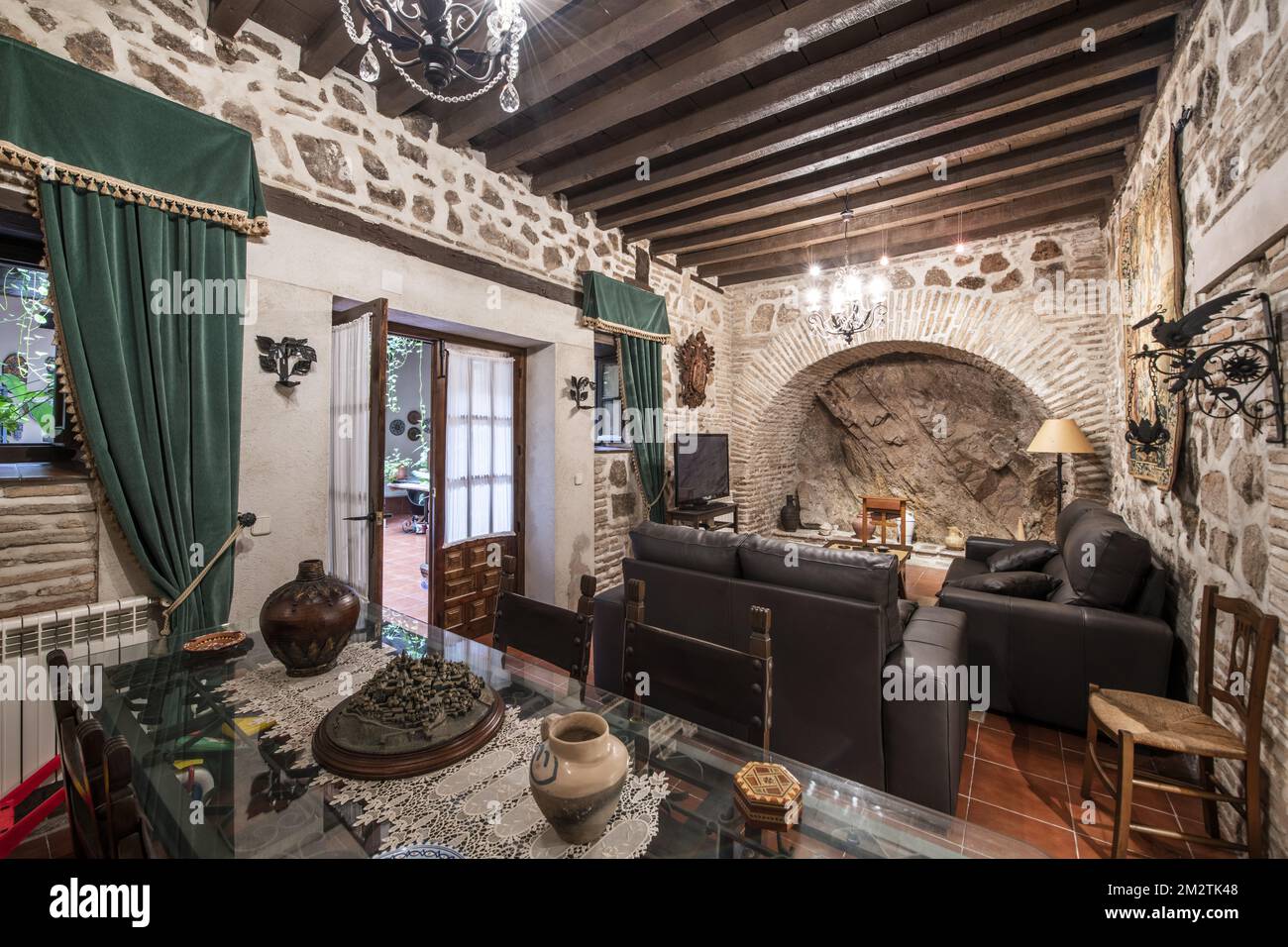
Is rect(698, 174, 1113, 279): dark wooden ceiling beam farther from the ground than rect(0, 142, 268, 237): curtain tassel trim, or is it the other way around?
rect(698, 174, 1113, 279): dark wooden ceiling beam

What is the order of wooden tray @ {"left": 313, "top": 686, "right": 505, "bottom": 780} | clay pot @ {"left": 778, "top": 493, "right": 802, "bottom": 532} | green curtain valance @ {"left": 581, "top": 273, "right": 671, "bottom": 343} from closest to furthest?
wooden tray @ {"left": 313, "top": 686, "right": 505, "bottom": 780} → green curtain valance @ {"left": 581, "top": 273, "right": 671, "bottom": 343} → clay pot @ {"left": 778, "top": 493, "right": 802, "bottom": 532}

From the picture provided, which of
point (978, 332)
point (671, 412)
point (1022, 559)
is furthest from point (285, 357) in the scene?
point (978, 332)

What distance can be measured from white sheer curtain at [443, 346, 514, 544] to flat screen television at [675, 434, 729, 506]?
1590 millimetres

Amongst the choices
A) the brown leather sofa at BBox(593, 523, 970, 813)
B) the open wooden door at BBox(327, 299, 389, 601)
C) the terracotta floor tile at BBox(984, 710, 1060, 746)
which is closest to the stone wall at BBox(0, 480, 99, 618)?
the open wooden door at BBox(327, 299, 389, 601)

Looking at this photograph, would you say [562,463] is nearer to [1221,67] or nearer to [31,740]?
[31,740]

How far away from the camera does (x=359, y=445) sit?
250 cm

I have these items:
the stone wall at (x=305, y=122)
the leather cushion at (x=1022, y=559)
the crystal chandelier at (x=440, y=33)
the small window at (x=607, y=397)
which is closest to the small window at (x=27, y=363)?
the stone wall at (x=305, y=122)

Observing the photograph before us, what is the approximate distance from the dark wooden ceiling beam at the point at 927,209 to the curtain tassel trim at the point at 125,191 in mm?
3643

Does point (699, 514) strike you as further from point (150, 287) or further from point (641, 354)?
point (150, 287)

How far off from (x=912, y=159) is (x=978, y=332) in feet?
6.43

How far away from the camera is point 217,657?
5.22 ft

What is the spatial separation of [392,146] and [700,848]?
3.48 metres

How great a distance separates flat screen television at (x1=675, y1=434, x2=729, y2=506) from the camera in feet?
16.0

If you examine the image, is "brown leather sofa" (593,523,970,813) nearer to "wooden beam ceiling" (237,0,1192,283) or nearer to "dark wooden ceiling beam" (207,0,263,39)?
"wooden beam ceiling" (237,0,1192,283)
